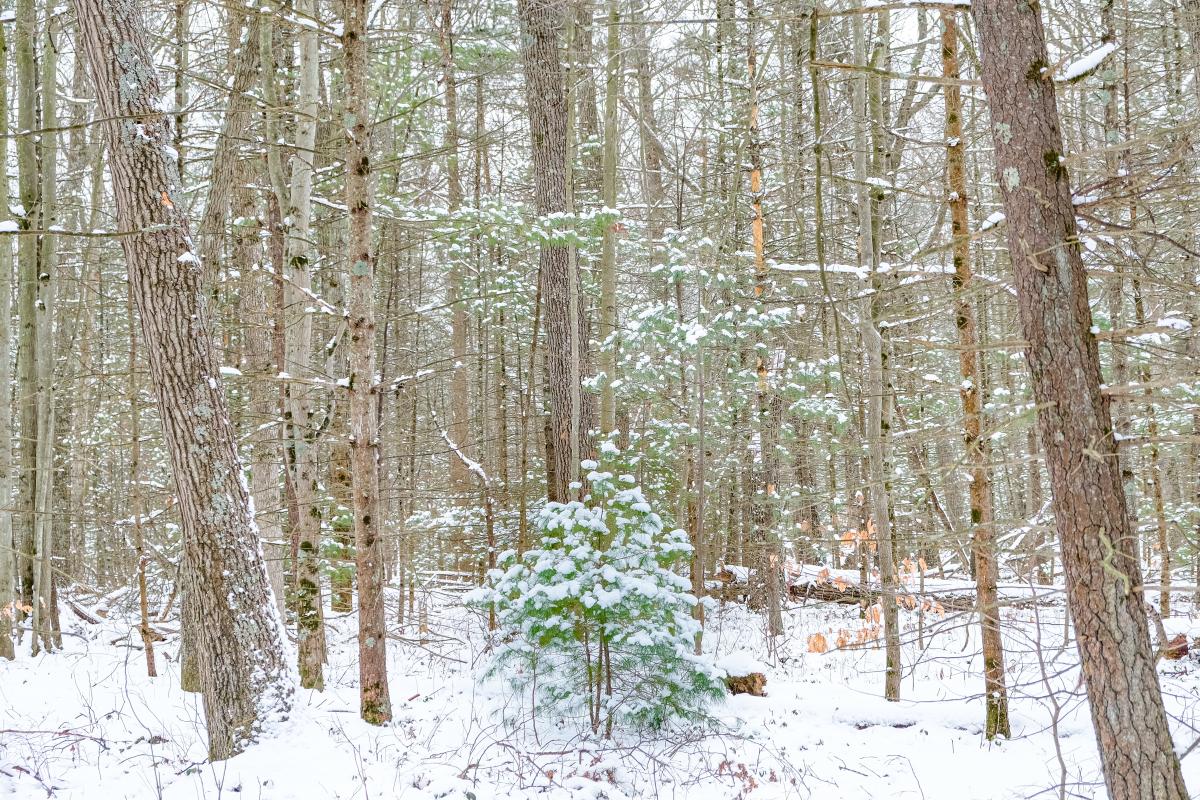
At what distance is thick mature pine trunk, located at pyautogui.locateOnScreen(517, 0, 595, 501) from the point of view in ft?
29.1

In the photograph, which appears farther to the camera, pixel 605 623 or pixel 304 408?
pixel 304 408

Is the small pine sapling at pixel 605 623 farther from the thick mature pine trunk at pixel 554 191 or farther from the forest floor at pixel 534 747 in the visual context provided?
the thick mature pine trunk at pixel 554 191

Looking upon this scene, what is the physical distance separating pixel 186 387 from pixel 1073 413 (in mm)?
4713

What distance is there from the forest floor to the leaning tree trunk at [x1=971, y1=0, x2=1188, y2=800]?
0.40m

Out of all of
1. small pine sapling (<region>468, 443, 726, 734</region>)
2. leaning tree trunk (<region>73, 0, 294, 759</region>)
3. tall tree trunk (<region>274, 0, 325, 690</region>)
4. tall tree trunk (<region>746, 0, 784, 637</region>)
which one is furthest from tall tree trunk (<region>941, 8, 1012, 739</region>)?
tall tree trunk (<region>274, 0, 325, 690</region>)

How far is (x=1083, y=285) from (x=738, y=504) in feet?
31.2

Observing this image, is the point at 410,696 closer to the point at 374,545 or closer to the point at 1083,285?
the point at 374,545

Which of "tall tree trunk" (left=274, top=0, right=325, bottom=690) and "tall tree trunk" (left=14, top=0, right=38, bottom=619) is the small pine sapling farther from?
"tall tree trunk" (left=14, top=0, right=38, bottom=619)

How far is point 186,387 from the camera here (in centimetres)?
461

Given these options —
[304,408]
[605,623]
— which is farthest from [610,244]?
[605,623]

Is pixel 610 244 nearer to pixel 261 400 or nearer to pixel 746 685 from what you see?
pixel 261 400

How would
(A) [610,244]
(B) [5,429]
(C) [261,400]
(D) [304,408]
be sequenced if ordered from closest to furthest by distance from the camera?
(D) [304,408] < (C) [261,400] < (B) [5,429] < (A) [610,244]

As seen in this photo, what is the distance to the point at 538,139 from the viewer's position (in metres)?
9.03

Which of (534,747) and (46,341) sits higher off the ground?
(46,341)
